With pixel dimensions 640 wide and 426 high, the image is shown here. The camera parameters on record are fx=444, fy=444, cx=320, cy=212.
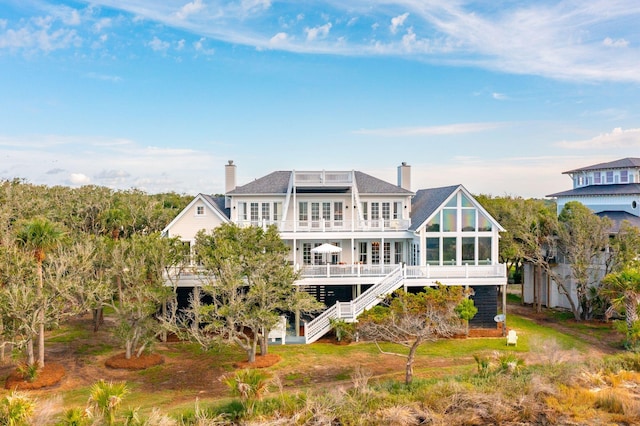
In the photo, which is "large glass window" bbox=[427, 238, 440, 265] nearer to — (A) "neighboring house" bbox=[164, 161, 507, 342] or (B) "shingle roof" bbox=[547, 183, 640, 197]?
(A) "neighboring house" bbox=[164, 161, 507, 342]

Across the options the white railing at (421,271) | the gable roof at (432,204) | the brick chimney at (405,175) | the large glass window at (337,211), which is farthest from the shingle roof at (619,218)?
the large glass window at (337,211)

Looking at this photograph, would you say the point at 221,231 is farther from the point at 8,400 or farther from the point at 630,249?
the point at 630,249

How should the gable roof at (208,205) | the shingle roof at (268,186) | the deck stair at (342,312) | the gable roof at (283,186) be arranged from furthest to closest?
1. the gable roof at (283,186)
2. the shingle roof at (268,186)
3. the gable roof at (208,205)
4. the deck stair at (342,312)

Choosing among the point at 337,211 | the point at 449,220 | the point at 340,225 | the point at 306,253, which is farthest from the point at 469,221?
the point at 306,253

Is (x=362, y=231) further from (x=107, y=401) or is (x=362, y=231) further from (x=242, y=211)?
(x=107, y=401)

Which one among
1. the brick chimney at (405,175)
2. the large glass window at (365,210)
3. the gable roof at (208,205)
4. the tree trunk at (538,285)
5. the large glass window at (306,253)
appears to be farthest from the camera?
the brick chimney at (405,175)

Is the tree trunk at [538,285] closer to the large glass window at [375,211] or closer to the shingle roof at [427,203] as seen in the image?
the shingle roof at [427,203]

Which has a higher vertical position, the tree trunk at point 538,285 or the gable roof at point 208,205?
the gable roof at point 208,205
